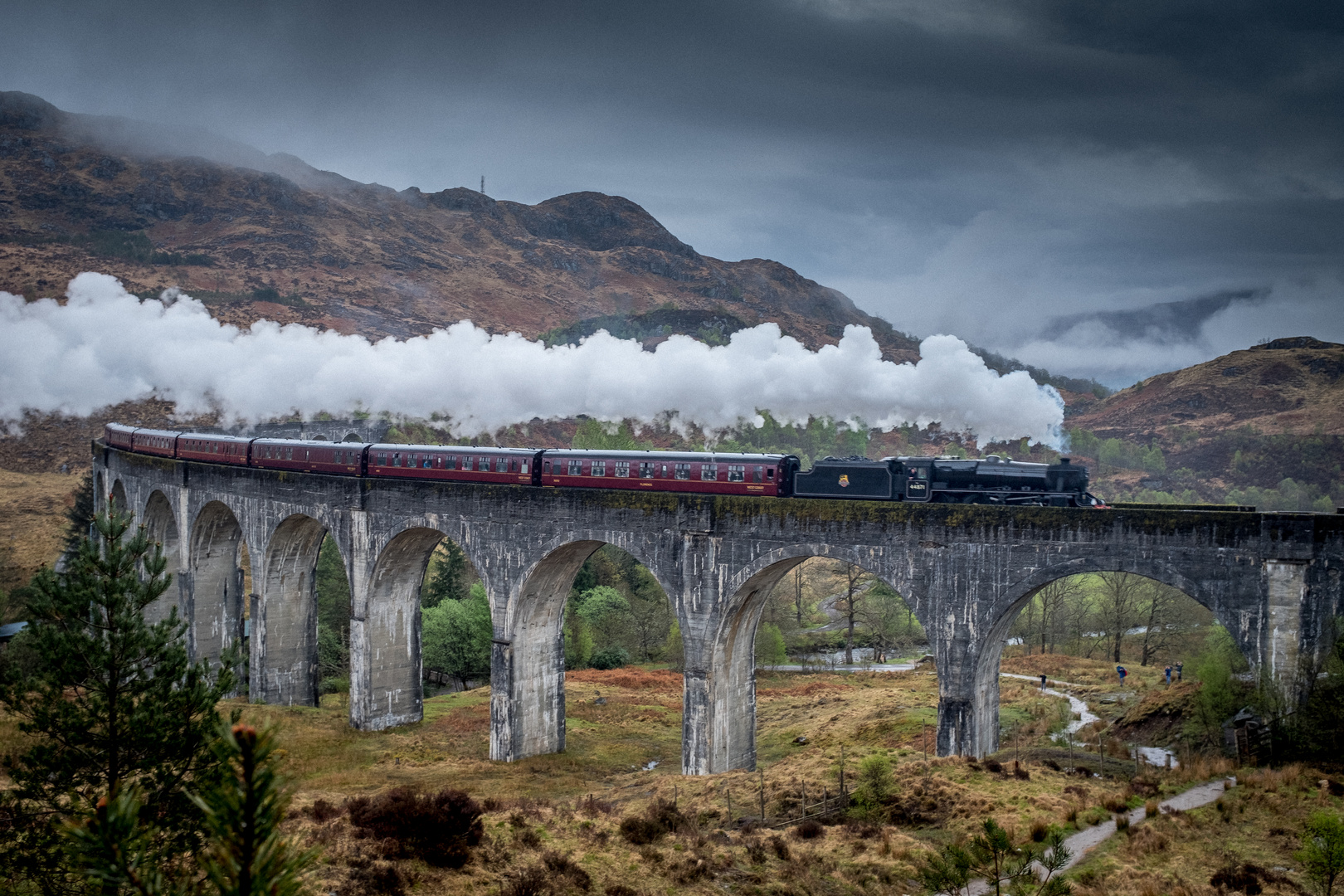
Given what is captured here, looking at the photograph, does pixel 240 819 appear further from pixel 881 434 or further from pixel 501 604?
pixel 881 434

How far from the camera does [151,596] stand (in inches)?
539

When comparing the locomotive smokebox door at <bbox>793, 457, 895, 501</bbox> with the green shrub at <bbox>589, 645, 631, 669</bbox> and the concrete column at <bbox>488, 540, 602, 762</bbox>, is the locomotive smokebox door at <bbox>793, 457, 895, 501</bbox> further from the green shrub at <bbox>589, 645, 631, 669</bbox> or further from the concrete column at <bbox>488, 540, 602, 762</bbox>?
the green shrub at <bbox>589, 645, 631, 669</bbox>

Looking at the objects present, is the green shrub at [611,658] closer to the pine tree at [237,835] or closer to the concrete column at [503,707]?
the concrete column at [503,707]

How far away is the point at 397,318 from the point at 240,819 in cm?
16701

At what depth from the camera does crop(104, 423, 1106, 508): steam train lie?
2409cm

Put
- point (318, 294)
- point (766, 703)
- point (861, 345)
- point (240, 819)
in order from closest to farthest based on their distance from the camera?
1. point (240, 819)
2. point (766, 703)
3. point (861, 345)
4. point (318, 294)

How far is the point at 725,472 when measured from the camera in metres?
27.2

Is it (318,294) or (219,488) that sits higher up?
(318,294)

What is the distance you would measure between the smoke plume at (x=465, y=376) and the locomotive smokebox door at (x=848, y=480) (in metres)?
18.7

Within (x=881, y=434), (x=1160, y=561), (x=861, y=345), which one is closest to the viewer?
(x=1160, y=561)

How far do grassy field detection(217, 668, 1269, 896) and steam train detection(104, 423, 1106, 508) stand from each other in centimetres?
766

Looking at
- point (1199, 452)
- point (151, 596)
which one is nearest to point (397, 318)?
point (1199, 452)

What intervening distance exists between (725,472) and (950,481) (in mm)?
6898

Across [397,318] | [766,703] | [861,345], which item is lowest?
[766,703]
